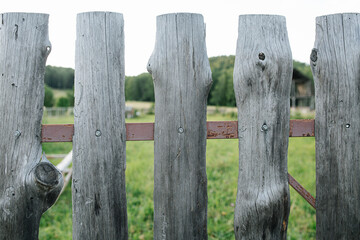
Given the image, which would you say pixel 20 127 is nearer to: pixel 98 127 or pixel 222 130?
pixel 98 127

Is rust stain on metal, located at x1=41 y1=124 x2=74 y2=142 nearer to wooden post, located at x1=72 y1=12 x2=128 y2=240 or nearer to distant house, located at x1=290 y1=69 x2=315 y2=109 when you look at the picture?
wooden post, located at x1=72 y1=12 x2=128 y2=240

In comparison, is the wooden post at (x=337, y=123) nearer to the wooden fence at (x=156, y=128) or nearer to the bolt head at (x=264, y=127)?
the wooden fence at (x=156, y=128)

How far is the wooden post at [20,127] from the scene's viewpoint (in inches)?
76.8

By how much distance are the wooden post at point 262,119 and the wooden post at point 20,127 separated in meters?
1.13

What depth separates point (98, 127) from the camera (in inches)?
75.3

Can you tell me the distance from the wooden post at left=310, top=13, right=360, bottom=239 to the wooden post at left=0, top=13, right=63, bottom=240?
1635 mm

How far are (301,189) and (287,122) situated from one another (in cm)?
45

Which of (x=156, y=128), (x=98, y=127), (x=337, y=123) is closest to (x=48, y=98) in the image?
(x=98, y=127)

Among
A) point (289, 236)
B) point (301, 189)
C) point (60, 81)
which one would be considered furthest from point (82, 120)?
point (60, 81)

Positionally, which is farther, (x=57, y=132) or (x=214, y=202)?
(x=214, y=202)

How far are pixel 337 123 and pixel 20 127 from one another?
1.89m

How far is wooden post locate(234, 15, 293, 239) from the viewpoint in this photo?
1939mm

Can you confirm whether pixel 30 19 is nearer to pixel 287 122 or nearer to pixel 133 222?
pixel 287 122

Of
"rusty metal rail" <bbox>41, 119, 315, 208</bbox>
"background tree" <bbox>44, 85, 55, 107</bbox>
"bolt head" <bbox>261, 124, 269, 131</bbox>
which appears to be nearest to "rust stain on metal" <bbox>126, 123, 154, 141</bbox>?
"rusty metal rail" <bbox>41, 119, 315, 208</bbox>
